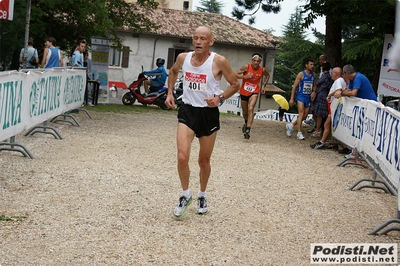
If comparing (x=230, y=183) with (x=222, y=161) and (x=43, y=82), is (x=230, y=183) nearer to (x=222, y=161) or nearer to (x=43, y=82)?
(x=222, y=161)

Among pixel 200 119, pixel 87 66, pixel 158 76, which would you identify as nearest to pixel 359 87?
pixel 200 119

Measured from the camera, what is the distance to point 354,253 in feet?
21.9

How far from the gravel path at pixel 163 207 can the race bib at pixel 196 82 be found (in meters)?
1.33

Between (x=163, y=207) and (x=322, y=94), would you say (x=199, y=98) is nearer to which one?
(x=163, y=207)

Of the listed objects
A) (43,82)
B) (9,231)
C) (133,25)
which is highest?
(133,25)

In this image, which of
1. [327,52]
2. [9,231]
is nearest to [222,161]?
[9,231]

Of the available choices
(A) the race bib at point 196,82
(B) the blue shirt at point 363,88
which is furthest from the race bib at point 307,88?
(A) the race bib at point 196,82

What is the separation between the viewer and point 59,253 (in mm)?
5953

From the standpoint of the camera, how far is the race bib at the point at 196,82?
25.2ft

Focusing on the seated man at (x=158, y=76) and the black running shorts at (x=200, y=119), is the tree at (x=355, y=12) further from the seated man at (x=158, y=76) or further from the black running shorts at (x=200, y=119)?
the black running shorts at (x=200, y=119)

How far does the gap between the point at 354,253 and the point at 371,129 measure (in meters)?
4.94

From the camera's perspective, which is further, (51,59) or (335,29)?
(335,29)

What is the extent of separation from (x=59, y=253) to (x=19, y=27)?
16.6 meters

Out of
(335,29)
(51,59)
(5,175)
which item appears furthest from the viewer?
(335,29)
